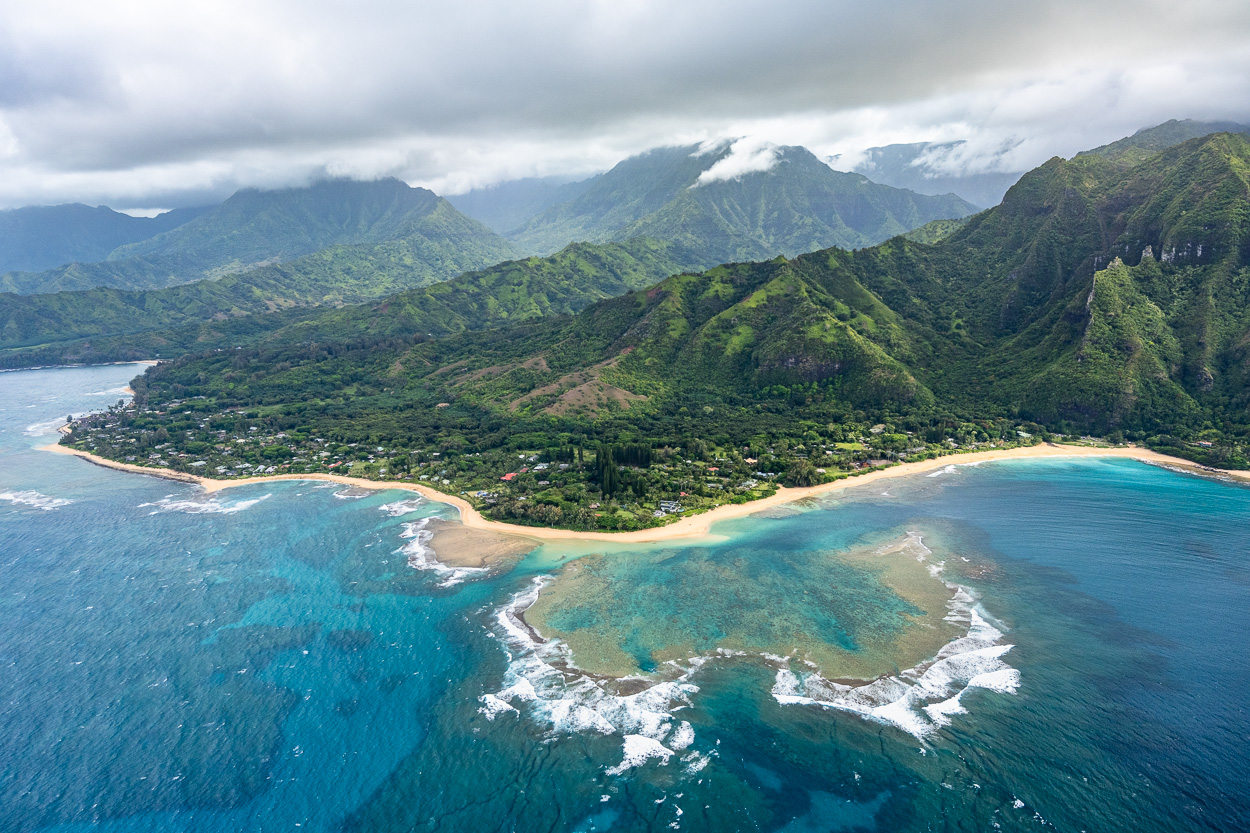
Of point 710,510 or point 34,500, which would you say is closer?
point 710,510

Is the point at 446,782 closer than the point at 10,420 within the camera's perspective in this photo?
Yes

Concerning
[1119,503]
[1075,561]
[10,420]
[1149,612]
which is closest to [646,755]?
[1149,612]

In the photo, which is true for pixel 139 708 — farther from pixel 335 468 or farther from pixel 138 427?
pixel 138 427

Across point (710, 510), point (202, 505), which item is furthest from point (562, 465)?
point (202, 505)

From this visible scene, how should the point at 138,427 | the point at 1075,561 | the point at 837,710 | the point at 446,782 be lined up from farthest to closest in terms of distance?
the point at 138,427
the point at 1075,561
the point at 837,710
the point at 446,782

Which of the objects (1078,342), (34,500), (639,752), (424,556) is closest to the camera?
(639,752)

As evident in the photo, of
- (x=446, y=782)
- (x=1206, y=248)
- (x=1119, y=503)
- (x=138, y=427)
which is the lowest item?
(x=1119, y=503)

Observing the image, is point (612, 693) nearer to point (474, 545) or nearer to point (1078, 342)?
point (474, 545)
